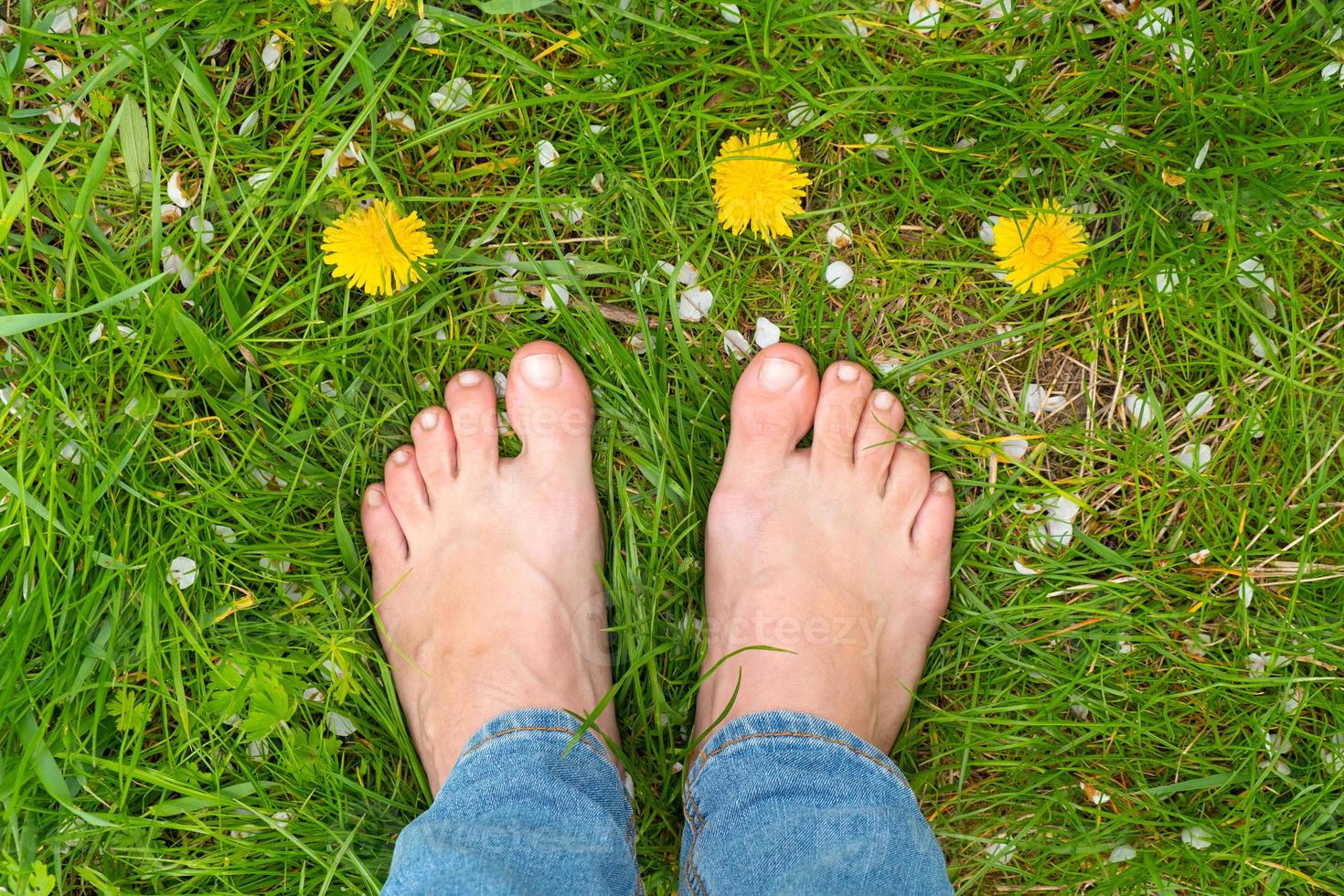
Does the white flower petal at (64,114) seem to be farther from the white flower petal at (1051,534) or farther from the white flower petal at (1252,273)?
the white flower petal at (1252,273)

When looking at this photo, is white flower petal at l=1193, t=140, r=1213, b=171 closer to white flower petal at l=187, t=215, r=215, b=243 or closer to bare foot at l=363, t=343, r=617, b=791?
bare foot at l=363, t=343, r=617, b=791

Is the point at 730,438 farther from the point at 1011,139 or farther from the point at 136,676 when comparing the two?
the point at 136,676

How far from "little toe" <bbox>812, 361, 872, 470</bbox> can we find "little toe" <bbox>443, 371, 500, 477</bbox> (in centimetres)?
54

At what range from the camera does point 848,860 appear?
38.8 inches

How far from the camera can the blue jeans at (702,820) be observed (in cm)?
98

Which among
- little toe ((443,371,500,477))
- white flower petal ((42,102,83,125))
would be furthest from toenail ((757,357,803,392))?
white flower petal ((42,102,83,125))

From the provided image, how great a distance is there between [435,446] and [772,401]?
56 cm

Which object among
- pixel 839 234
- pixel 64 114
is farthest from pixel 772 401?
pixel 64 114

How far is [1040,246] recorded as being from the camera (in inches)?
49.3

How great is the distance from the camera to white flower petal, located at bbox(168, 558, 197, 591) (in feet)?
4.31

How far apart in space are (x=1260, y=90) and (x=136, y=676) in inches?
76.8

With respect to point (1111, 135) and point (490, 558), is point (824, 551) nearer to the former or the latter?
point (490, 558)

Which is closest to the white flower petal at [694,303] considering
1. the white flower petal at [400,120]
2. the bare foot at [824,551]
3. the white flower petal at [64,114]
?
the bare foot at [824,551]

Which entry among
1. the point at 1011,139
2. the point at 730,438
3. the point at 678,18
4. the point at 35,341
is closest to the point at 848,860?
the point at 730,438
